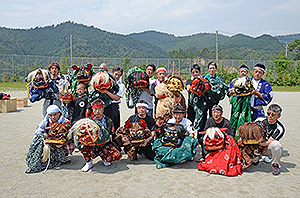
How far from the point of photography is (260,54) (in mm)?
67625

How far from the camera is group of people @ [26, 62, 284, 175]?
455 cm

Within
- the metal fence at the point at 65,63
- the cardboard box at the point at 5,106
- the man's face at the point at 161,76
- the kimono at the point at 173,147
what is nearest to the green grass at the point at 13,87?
the metal fence at the point at 65,63

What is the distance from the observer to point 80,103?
16.9 ft

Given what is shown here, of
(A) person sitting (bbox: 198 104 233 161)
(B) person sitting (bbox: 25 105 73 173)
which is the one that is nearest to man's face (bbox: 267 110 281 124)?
(A) person sitting (bbox: 198 104 233 161)

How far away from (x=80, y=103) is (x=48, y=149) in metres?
1.06

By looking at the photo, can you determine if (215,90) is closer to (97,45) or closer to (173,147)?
(173,147)

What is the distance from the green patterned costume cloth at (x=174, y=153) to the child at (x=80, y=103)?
162 cm

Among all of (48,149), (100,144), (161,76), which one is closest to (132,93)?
(161,76)

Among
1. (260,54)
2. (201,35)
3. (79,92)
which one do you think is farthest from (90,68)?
(201,35)

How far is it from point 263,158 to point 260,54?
226 feet

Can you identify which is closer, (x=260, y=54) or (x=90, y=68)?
(x=90, y=68)

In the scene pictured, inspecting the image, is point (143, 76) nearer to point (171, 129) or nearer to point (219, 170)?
point (171, 129)

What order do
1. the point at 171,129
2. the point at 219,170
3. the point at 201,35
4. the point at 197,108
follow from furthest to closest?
the point at 201,35, the point at 197,108, the point at 171,129, the point at 219,170

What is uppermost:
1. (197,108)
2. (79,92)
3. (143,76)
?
(143,76)
